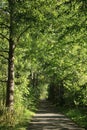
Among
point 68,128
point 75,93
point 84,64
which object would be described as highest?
point 84,64

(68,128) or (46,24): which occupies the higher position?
(46,24)

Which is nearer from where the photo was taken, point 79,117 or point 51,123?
point 51,123

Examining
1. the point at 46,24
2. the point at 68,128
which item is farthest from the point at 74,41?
the point at 68,128

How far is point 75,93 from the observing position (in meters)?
35.5

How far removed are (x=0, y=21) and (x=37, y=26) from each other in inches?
102

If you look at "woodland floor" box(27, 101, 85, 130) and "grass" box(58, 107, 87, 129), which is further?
"grass" box(58, 107, 87, 129)

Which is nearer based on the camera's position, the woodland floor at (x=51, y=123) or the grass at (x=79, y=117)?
the woodland floor at (x=51, y=123)

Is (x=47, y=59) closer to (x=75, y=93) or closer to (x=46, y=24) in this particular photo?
(x=75, y=93)

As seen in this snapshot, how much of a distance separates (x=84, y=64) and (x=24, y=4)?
56.2 feet

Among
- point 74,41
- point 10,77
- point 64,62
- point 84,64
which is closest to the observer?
point 10,77

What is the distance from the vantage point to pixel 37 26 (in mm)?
18359

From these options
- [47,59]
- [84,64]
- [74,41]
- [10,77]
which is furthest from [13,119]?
[47,59]

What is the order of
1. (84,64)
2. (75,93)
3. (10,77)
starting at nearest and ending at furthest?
(10,77) < (84,64) < (75,93)

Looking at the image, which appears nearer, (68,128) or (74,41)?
(68,128)
